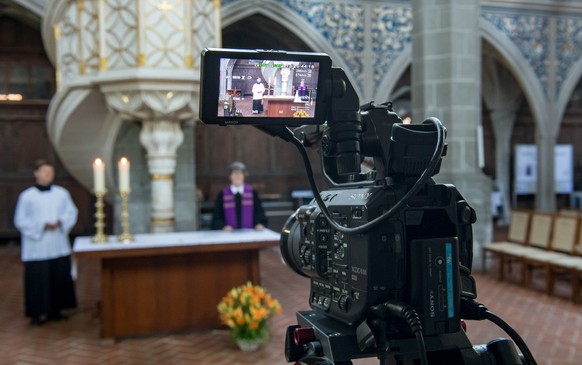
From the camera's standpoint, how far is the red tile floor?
4.26 meters

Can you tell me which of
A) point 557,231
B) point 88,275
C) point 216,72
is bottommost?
point 88,275

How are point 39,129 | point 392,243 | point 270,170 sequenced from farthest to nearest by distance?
point 270,170
point 39,129
point 392,243

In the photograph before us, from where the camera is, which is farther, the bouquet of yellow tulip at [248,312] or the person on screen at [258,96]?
the bouquet of yellow tulip at [248,312]

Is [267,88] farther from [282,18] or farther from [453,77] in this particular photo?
[282,18]

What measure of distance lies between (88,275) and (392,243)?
23.7 feet

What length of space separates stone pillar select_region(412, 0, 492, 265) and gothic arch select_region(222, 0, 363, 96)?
2.38 metres

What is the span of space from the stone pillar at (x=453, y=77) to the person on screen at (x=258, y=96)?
5766 mm

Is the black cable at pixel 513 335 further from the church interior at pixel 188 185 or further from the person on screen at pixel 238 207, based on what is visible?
the person on screen at pixel 238 207

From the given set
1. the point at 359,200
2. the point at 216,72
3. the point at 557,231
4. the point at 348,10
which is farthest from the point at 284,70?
the point at 348,10

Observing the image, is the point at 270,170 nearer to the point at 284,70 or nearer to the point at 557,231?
the point at 557,231

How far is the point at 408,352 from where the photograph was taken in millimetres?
1420

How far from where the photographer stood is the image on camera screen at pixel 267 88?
150 cm

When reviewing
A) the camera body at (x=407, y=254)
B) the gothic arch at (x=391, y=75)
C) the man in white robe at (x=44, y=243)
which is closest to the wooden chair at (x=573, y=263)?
A: the gothic arch at (x=391, y=75)

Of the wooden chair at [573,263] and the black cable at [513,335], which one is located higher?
the black cable at [513,335]
